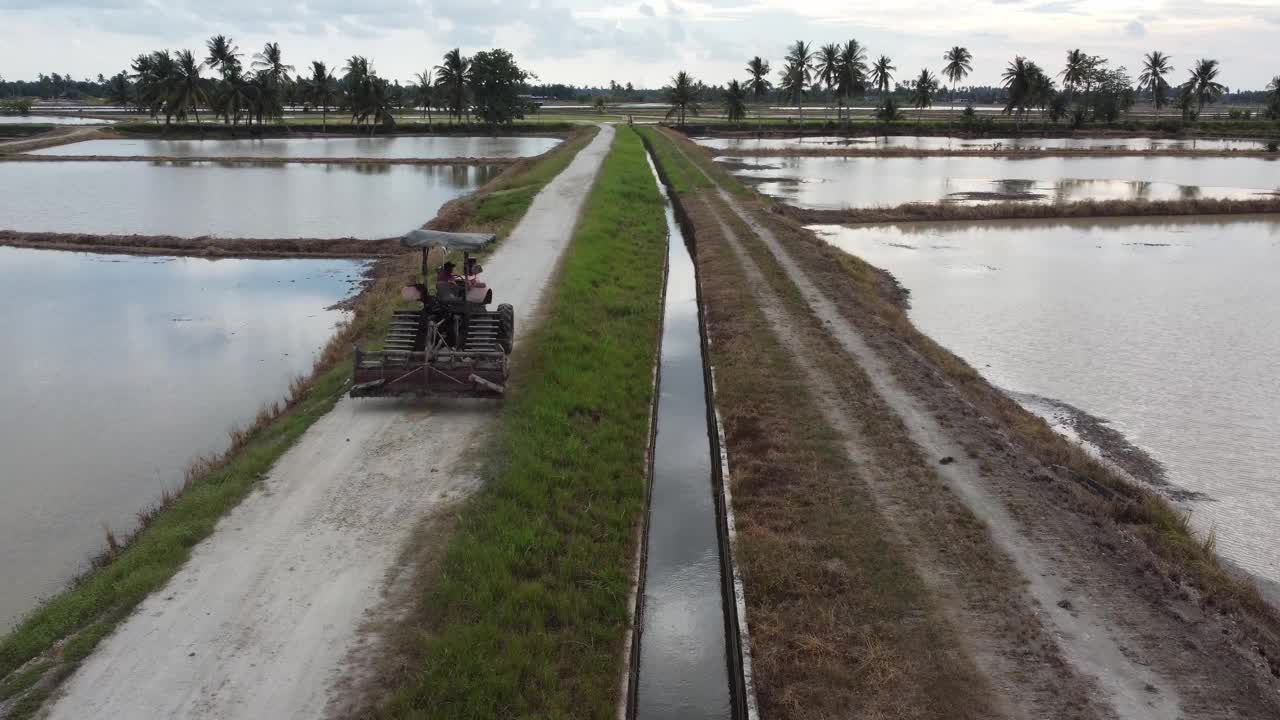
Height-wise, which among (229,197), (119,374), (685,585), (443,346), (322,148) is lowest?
(685,585)

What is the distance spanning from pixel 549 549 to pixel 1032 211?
38.4 m

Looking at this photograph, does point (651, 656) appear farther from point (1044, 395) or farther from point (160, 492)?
point (1044, 395)

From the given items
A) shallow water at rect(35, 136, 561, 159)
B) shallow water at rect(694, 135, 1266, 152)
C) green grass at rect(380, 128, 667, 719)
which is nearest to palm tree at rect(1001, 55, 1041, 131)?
shallow water at rect(694, 135, 1266, 152)

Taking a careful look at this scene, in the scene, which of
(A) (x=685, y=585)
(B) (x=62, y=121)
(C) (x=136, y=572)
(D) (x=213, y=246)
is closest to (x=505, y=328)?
(A) (x=685, y=585)

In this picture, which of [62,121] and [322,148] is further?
[62,121]

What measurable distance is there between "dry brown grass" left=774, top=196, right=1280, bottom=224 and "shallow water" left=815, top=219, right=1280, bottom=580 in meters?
2.71

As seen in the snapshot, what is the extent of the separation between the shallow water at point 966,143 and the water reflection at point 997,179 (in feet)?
35.5

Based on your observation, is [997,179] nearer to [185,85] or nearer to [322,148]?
[322,148]

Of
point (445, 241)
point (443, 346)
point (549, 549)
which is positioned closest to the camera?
point (549, 549)

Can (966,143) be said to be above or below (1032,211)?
above

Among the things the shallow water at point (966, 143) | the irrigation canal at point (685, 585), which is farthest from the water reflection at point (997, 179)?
the irrigation canal at point (685, 585)

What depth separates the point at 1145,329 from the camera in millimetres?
20781

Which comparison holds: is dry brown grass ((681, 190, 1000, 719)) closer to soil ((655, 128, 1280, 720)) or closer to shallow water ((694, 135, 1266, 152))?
soil ((655, 128, 1280, 720))

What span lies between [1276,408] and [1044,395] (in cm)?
383
